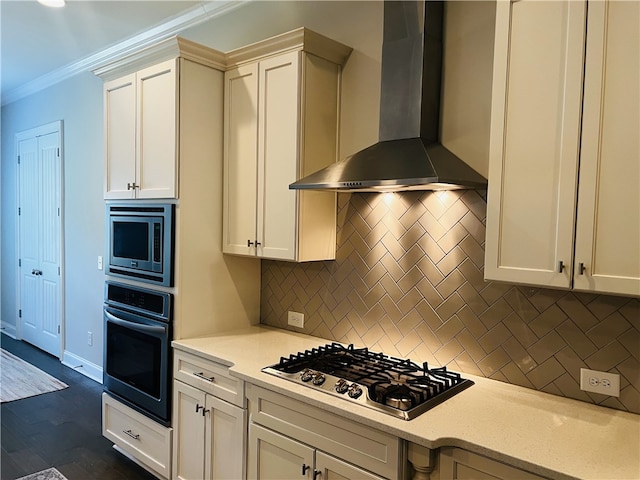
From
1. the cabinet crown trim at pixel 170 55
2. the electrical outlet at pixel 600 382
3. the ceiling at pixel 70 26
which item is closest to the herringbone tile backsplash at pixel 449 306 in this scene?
the electrical outlet at pixel 600 382

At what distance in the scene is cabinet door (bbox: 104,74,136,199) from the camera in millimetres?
2902

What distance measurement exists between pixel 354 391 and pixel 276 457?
0.53 meters

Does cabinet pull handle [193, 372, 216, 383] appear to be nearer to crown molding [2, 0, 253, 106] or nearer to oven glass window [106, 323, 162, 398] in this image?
oven glass window [106, 323, 162, 398]

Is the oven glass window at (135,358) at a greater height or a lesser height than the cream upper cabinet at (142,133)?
lesser

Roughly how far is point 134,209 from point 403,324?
1.75 meters

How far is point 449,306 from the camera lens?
225 cm

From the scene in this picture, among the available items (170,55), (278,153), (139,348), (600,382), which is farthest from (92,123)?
(600,382)

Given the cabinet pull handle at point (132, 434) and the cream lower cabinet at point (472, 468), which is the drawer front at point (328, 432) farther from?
the cabinet pull handle at point (132, 434)

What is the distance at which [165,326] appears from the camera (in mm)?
2676

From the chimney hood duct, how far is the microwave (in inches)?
36.6

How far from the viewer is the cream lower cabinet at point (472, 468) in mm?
1487

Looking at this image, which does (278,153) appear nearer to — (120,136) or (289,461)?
(120,136)

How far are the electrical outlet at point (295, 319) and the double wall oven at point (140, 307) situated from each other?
2.36 ft

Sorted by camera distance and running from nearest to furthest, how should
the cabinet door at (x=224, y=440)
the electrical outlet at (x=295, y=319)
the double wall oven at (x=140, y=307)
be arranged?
1. the cabinet door at (x=224, y=440)
2. the double wall oven at (x=140, y=307)
3. the electrical outlet at (x=295, y=319)
